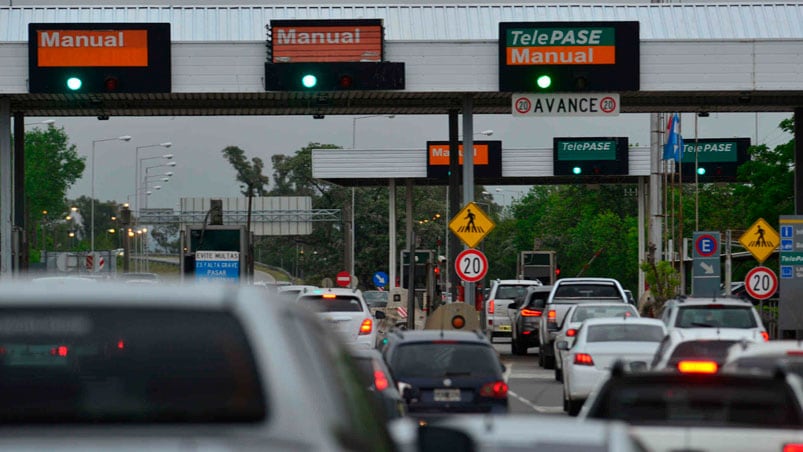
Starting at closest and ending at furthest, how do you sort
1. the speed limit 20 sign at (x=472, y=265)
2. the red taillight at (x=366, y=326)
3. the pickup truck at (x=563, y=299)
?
the red taillight at (x=366, y=326)
the speed limit 20 sign at (x=472, y=265)
the pickup truck at (x=563, y=299)

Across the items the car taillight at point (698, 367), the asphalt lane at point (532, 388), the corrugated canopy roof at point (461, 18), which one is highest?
the corrugated canopy roof at point (461, 18)

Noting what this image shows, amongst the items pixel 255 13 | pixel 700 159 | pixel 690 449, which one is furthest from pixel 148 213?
pixel 690 449

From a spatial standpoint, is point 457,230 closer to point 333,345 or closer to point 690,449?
point 690,449

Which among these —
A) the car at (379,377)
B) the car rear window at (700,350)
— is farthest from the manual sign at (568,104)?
the car at (379,377)

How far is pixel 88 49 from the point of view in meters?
34.8

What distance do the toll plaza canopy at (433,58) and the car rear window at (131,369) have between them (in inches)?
1184

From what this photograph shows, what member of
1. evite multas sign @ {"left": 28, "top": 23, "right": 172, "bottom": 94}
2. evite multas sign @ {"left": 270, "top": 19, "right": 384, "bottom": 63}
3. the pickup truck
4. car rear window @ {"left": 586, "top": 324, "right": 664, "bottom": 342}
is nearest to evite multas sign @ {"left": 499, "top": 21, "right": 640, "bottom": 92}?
evite multas sign @ {"left": 270, "top": 19, "right": 384, "bottom": 63}

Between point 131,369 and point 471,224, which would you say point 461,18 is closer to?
point 471,224

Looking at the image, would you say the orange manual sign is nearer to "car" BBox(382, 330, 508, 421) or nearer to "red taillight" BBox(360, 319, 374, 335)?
"red taillight" BBox(360, 319, 374, 335)

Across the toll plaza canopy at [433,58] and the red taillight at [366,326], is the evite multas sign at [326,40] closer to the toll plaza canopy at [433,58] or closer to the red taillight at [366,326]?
the toll plaza canopy at [433,58]

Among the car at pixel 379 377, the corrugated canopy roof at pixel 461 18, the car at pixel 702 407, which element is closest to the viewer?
the car at pixel 702 407

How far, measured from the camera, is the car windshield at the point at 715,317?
25.2 metres

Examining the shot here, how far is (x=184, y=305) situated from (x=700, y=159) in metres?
64.6

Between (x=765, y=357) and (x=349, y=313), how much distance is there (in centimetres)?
2126
